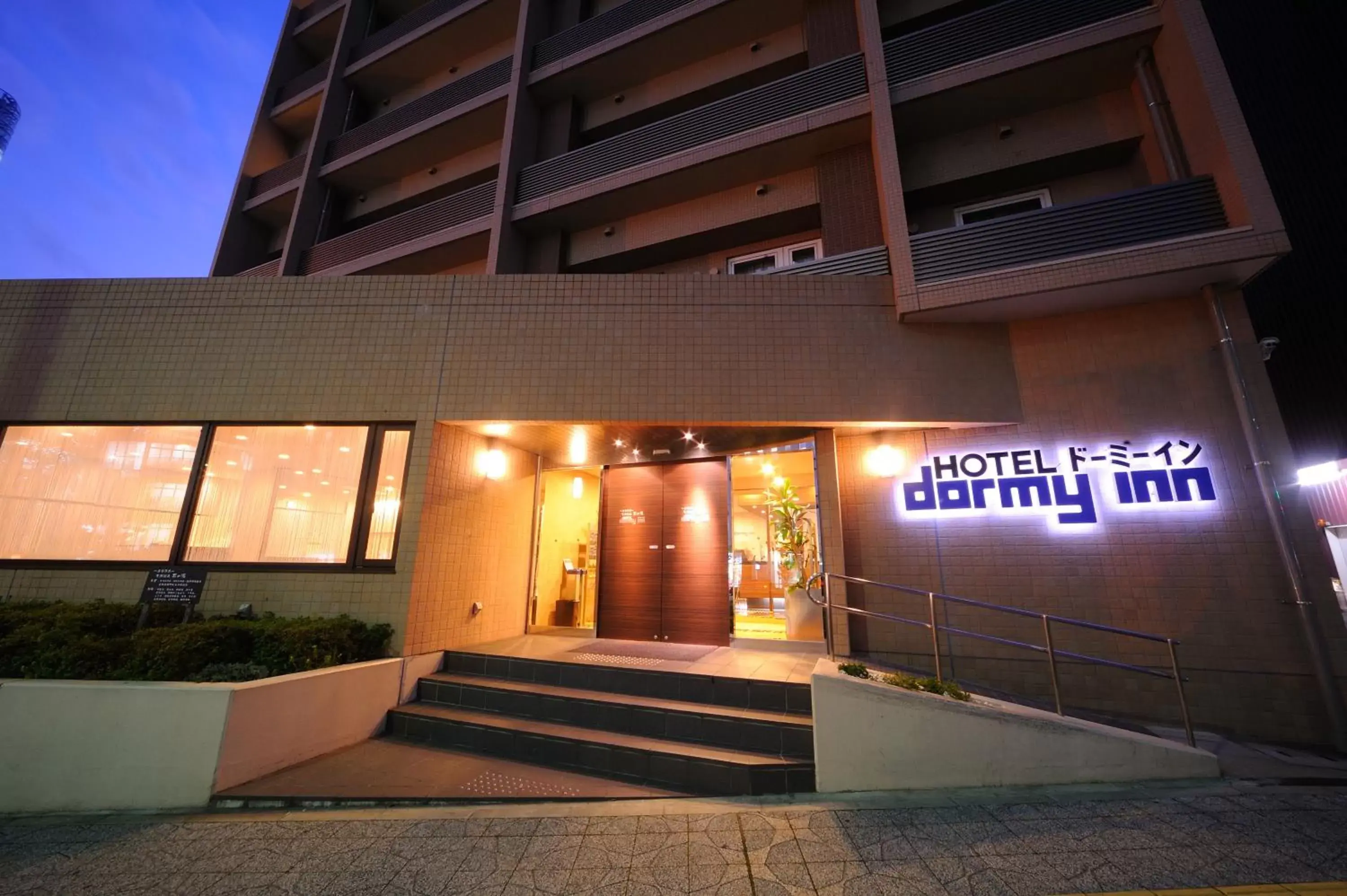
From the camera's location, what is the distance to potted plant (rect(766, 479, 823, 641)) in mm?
6438

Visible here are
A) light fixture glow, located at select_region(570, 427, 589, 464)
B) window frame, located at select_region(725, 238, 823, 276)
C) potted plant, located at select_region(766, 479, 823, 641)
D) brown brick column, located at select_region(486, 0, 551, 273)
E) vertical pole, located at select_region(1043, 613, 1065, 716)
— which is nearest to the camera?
vertical pole, located at select_region(1043, 613, 1065, 716)

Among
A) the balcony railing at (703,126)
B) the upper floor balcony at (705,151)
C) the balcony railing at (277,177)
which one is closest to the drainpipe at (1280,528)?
the upper floor balcony at (705,151)

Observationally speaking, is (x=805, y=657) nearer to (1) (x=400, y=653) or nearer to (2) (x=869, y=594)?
(2) (x=869, y=594)

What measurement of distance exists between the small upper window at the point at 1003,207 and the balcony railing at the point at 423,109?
905 centimetres

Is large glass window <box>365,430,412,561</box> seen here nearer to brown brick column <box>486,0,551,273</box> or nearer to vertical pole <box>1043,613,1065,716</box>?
brown brick column <box>486,0,551,273</box>

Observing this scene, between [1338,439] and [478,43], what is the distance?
17.7 m

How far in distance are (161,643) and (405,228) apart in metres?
8.61

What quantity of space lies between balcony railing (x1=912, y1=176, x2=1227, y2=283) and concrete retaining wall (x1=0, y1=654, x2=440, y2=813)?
8232 mm

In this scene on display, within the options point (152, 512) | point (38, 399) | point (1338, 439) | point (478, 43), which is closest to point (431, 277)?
point (152, 512)

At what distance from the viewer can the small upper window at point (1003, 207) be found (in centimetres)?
731

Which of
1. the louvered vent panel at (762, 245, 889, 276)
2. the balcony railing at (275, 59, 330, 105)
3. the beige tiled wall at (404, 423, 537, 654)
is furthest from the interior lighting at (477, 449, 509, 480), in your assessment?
the balcony railing at (275, 59, 330, 105)

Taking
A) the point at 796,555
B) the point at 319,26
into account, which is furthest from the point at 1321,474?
the point at 319,26

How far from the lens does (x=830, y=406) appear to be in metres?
6.02

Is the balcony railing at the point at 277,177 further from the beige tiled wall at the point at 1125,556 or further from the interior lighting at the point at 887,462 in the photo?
the beige tiled wall at the point at 1125,556
